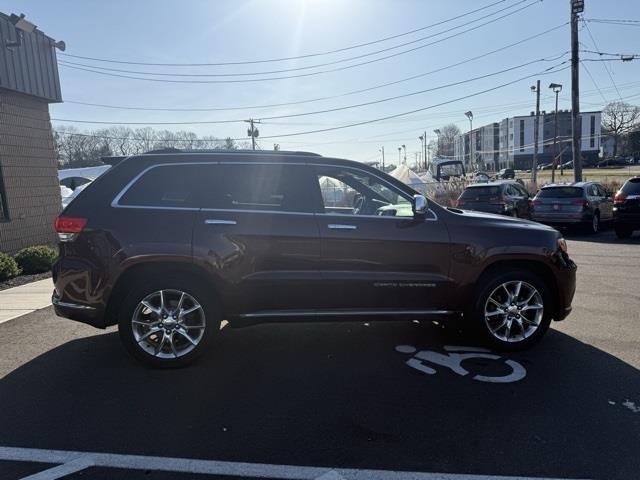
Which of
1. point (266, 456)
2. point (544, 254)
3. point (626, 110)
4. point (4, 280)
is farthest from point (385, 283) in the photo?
point (626, 110)

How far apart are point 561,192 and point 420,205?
39.5 ft

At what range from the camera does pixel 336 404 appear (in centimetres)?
375

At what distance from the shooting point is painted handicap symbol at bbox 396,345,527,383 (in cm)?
422

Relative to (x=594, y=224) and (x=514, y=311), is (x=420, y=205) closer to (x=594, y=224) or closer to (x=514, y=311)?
(x=514, y=311)

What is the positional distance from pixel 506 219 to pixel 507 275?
0.61 metres

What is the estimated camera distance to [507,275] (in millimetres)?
4742

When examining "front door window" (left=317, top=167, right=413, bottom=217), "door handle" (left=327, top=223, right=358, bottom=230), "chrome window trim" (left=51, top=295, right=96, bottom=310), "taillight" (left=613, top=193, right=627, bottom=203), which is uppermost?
"front door window" (left=317, top=167, right=413, bottom=217)

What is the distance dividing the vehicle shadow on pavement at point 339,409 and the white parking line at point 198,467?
7cm

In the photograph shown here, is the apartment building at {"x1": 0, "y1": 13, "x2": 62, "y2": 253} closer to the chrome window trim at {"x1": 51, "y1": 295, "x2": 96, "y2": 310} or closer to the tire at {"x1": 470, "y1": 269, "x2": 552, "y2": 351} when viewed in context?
the chrome window trim at {"x1": 51, "y1": 295, "x2": 96, "y2": 310}

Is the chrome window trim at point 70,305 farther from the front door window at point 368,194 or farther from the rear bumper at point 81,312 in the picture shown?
the front door window at point 368,194

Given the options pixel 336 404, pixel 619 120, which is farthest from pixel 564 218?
pixel 619 120

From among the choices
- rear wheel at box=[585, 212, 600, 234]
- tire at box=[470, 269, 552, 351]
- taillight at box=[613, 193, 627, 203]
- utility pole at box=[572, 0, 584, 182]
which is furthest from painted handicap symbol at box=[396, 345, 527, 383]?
utility pole at box=[572, 0, 584, 182]

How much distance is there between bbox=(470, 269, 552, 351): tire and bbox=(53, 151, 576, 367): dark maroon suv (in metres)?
0.01

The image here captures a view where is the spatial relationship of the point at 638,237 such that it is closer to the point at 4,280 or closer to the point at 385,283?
the point at 385,283
